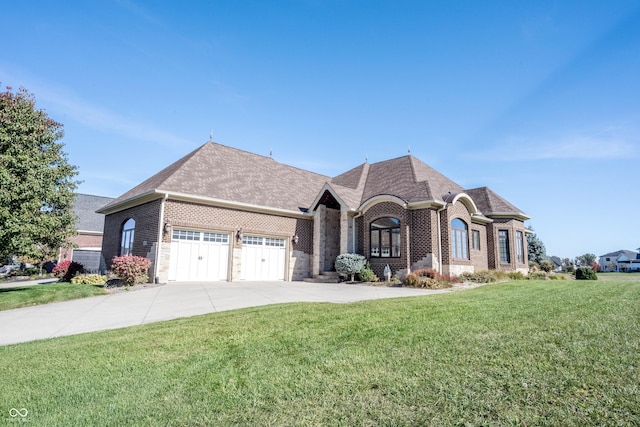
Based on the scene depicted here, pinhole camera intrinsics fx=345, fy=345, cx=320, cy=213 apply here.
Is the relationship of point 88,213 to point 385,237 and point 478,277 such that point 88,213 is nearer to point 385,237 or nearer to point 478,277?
point 385,237

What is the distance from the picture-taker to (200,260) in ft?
52.7

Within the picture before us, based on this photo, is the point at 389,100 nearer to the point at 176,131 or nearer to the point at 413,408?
the point at 176,131

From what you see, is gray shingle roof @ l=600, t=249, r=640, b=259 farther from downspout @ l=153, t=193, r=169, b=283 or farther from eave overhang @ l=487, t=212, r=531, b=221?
downspout @ l=153, t=193, r=169, b=283

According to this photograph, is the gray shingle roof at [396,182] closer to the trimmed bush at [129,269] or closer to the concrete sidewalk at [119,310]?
the concrete sidewalk at [119,310]

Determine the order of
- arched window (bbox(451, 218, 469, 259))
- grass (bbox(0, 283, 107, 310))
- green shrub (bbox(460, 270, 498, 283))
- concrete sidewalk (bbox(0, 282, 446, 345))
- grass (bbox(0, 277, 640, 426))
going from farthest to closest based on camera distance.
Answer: arched window (bbox(451, 218, 469, 259))
green shrub (bbox(460, 270, 498, 283))
grass (bbox(0, 283, 107, 310))
concrete sidewalk (bbox(0, 282, 446, 345))
grass (bbox(0, 277, 640, 426))

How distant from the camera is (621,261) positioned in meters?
66.3

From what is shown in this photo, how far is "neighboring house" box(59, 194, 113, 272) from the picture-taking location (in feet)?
91.4

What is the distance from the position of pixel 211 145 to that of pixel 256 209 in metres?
5.59

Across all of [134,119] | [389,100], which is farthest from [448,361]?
[134,119]

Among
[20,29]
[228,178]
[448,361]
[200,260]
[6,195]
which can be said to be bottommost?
[448,361]

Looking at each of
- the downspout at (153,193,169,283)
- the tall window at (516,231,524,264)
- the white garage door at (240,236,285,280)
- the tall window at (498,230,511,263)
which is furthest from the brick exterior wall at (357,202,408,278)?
the tall window at (516,231,524,264)

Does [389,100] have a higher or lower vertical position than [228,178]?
higher

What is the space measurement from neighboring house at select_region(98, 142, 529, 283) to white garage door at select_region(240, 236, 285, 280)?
53 mm

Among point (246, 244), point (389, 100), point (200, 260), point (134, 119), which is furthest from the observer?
point (246, 244)
